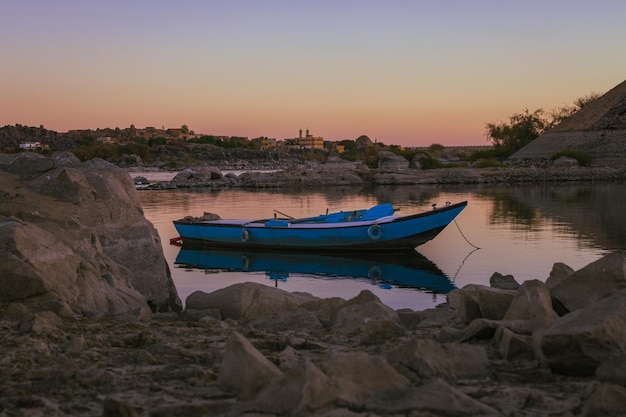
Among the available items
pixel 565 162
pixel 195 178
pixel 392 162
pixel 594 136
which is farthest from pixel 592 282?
pixel 594 136

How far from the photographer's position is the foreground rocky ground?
176 inches

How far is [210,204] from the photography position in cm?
4328

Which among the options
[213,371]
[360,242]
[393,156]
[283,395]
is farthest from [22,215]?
[393,156]

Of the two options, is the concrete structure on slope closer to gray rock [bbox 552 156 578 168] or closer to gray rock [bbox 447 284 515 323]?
gray rock [bbox 552 156 578 168]

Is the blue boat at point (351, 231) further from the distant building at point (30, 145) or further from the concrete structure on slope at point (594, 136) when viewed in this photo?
the distant building at point (30, 145)

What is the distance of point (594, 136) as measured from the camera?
8694 centimetres

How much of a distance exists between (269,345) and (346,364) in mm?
2160

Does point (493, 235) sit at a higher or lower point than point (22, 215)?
lower

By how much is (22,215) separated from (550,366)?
7.80m

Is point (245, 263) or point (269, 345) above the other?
point (269, 345)

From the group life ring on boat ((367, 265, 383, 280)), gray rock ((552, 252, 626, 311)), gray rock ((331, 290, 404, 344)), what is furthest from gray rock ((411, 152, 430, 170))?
gray rock ((552, 252, 626, 311))

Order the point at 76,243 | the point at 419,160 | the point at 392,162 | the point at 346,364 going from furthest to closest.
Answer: the point at 419,160 < the point at 392,162 < the point at 76,243 < the point at 346,364

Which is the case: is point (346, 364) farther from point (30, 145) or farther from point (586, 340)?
point (30, 145)

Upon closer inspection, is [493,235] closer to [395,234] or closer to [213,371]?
[395,234]
